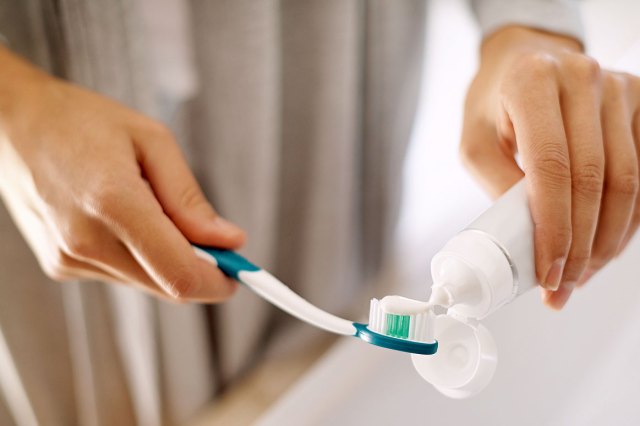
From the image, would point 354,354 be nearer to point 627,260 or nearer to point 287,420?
point 287,420

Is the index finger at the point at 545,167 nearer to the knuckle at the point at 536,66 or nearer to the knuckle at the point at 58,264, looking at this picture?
the knuckle at the point at 536,66

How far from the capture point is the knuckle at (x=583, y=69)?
1.15 feet

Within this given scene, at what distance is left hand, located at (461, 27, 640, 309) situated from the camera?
0.31 meters

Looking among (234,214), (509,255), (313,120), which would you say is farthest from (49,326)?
(509,255)

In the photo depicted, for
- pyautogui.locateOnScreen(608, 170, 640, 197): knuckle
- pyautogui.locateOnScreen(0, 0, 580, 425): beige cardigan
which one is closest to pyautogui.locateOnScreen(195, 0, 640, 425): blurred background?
pyautogui.locateOnScreen(0, 0, 580, 425): beige cardigan

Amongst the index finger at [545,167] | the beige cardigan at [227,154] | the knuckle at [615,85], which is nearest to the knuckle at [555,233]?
the index finger at [545,167]

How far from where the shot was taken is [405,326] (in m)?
0.29

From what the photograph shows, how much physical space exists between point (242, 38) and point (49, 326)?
314 mm

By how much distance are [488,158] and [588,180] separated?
0.29ft

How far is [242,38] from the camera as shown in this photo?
0.49 meters

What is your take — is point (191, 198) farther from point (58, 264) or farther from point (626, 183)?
point (626, 183)

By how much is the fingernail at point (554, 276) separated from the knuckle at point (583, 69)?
0.11 metres

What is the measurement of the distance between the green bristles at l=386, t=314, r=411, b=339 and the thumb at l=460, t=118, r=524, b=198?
0.14 metres

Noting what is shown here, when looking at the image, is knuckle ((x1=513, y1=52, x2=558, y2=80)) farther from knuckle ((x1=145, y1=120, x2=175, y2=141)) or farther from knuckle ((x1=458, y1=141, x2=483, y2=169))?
knuckle ((x1=145, y1=120, x2=175, y2=141))
